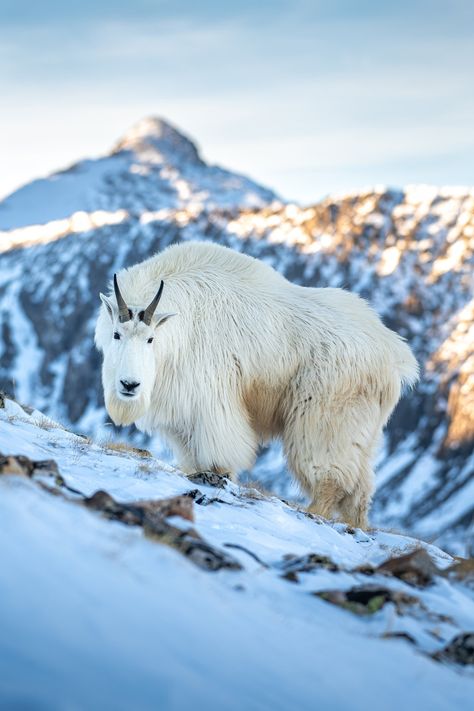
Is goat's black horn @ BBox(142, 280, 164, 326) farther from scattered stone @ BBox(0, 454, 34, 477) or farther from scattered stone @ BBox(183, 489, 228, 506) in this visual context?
scattered stone @ BBox(0, 454, 34, 477)

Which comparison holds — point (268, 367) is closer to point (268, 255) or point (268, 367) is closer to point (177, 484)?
point (177, 484)

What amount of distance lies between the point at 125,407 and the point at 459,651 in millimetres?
5647

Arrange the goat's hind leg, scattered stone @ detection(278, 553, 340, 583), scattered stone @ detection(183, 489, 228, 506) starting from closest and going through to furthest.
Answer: scattered stone @ detection(278, 553, 340, 583)
scattered stone @ detection(183, 489, 228, 506)
the goat's hind leg

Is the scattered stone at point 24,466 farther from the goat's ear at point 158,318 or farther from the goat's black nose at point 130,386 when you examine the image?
the goat's ear at point 158,318

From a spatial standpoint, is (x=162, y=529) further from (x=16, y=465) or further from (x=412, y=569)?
(x=412, y=569)

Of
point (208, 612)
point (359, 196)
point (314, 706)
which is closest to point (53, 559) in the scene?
point (208, 612)

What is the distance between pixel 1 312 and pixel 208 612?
18915 cm

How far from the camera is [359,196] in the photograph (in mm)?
174750

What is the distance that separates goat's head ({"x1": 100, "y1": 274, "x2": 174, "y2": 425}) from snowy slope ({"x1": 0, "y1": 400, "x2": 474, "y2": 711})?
10.4ft

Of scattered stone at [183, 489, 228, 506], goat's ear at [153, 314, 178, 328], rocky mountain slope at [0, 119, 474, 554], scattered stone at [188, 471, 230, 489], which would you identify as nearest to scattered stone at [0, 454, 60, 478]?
scattered stone at [183, 489, 228, 506]

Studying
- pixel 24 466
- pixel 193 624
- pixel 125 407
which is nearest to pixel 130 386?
pixel 125 407

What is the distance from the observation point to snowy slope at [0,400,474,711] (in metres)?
3.73

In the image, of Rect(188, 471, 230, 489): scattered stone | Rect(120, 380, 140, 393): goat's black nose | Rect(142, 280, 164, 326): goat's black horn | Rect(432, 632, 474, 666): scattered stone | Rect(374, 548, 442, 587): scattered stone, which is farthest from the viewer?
Rect(142, 280, 164, 326): goat's black horn

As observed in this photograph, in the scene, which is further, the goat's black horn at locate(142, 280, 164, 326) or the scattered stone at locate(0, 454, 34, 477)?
the goat's black horn at locate(142, 280, 164, 326)
